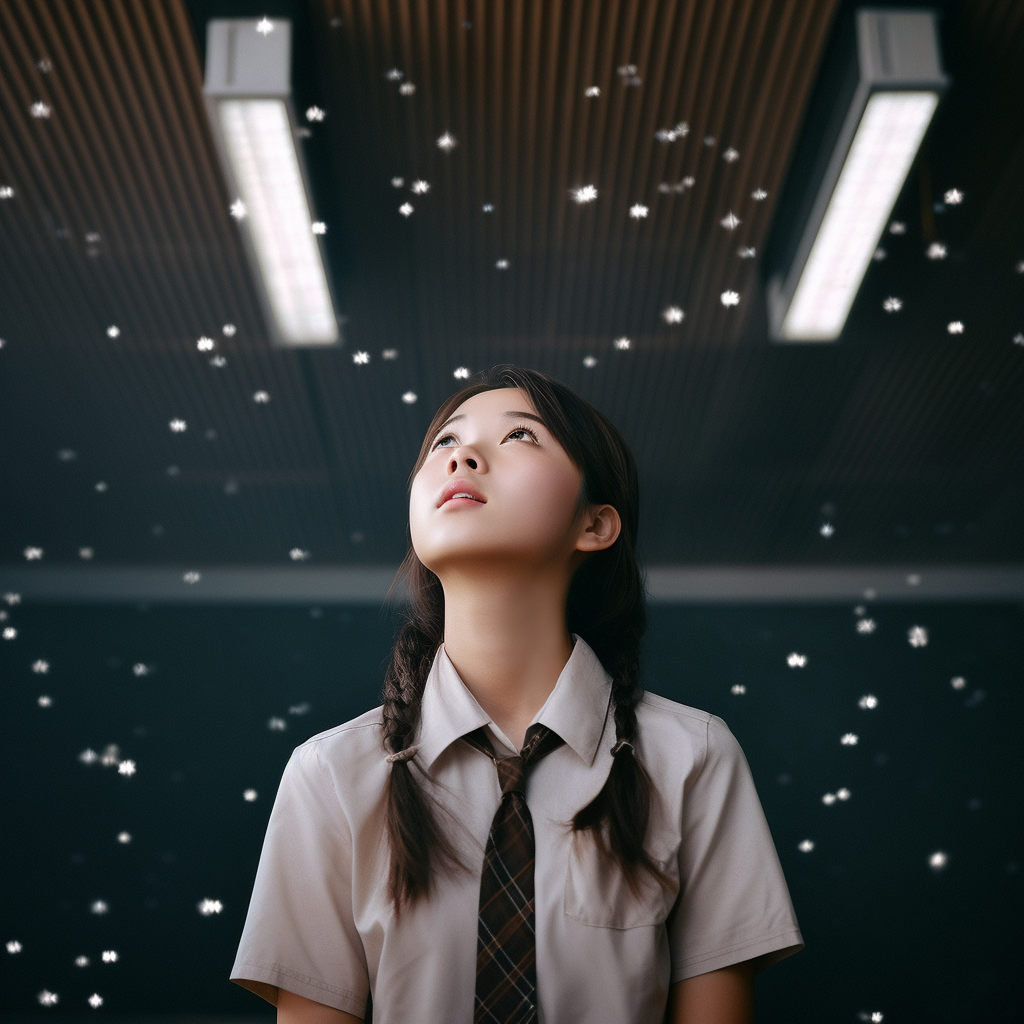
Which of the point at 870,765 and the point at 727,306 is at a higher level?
the point at 727,306

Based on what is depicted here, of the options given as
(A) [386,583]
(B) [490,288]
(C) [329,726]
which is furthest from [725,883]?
(A) [386,583]

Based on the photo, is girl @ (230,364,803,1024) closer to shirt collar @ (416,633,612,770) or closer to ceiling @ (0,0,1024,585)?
shirt collar @ (416,633,612,770)

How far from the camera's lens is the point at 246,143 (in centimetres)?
192

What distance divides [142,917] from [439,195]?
2.29 m

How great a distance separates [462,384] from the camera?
2701 millimetres

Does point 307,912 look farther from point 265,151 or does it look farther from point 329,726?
point 329,726

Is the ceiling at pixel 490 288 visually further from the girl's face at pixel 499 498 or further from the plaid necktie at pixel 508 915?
the plaid necktie at pixel 508 915

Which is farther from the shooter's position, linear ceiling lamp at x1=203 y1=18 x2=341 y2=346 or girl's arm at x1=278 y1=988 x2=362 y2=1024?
linear ceiling lamp at x1=203 y1=18 x2=341 y2=346

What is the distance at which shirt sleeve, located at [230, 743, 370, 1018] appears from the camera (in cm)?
81

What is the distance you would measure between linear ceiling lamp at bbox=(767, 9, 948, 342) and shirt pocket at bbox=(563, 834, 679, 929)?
170 centimetres

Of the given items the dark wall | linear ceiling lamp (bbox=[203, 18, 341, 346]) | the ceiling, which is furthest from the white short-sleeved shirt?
the dark wall

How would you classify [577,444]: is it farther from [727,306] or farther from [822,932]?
[822,932]

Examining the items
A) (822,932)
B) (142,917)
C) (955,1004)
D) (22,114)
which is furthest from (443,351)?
(955,1004)

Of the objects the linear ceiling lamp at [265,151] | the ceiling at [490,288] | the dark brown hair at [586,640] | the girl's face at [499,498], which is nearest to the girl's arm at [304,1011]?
the dark brown hair at [586,640]
